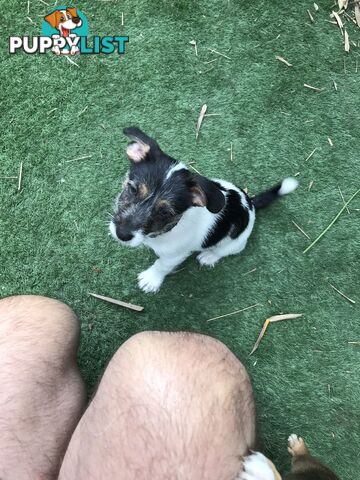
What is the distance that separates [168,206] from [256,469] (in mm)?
1598

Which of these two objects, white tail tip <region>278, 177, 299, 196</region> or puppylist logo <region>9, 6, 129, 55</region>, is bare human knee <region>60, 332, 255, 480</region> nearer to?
white tail tip <region>278, 177, 299, 196</region>

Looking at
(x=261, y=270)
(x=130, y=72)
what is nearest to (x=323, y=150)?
(x=261, y=270)

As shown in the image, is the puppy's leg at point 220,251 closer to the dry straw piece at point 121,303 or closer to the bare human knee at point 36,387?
the dry straw piece at point 121,303

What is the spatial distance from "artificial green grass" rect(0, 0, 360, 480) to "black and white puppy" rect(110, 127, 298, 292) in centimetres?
64

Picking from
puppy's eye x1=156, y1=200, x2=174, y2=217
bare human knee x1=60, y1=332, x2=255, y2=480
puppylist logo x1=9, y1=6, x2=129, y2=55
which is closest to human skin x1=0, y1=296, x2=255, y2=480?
bare human knee x1=60, y1=332, x2=255, y2=480

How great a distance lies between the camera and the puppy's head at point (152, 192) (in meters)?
3.02

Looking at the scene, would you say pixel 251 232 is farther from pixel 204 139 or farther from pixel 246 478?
pixel 246 478

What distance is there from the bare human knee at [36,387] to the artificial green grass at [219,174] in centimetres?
85

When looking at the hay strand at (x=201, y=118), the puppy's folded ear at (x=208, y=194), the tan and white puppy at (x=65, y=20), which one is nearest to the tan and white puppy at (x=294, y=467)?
the puppy's folded ear at (x=208, y=194)

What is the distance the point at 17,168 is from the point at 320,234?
269 cm

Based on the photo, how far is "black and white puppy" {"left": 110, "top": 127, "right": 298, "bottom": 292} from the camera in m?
3.02

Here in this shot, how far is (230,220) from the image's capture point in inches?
135

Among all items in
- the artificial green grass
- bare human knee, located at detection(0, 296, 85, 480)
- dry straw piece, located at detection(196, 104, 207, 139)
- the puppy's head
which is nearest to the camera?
bare human knee, located at detection(0, 296, 85, 480)

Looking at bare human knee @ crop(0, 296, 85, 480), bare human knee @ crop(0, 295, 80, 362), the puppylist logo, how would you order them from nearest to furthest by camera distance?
bare human knee @ crop(0, 296, 85, 480)
bare human knee @ crop(0, 295, 80, 362)
the puppylist logo
